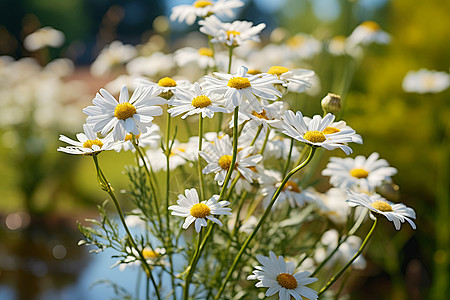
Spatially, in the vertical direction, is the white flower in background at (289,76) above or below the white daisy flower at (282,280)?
above

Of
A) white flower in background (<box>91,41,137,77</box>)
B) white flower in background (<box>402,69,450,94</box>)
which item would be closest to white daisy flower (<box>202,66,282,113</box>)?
white flower in background (<box>91,41,137,77</box>)

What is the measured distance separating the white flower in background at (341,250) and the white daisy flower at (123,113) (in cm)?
42

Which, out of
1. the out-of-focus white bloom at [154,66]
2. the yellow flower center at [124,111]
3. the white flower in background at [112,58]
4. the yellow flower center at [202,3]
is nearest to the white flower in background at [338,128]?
the yellow flower center at [124,111]

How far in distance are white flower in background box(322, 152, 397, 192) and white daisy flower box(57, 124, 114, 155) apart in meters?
0.32

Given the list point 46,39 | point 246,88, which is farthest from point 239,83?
point 46,39

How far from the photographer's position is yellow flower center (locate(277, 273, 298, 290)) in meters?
0.52

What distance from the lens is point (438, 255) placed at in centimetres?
155

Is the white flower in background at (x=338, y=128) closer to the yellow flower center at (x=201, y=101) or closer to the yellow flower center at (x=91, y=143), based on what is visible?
the yellow flower center at (x=201, y=101)

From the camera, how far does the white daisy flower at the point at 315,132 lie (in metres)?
0.47

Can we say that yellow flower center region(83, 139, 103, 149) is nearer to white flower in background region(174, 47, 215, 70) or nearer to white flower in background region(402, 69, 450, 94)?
white flower in background region(174, 47, 215, 70)

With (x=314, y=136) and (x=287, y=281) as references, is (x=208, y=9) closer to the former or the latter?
(x=314, y=136)

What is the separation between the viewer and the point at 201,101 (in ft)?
1.67

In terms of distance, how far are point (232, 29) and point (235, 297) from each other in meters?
0.39

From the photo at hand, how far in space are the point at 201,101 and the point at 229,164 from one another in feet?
0.28
